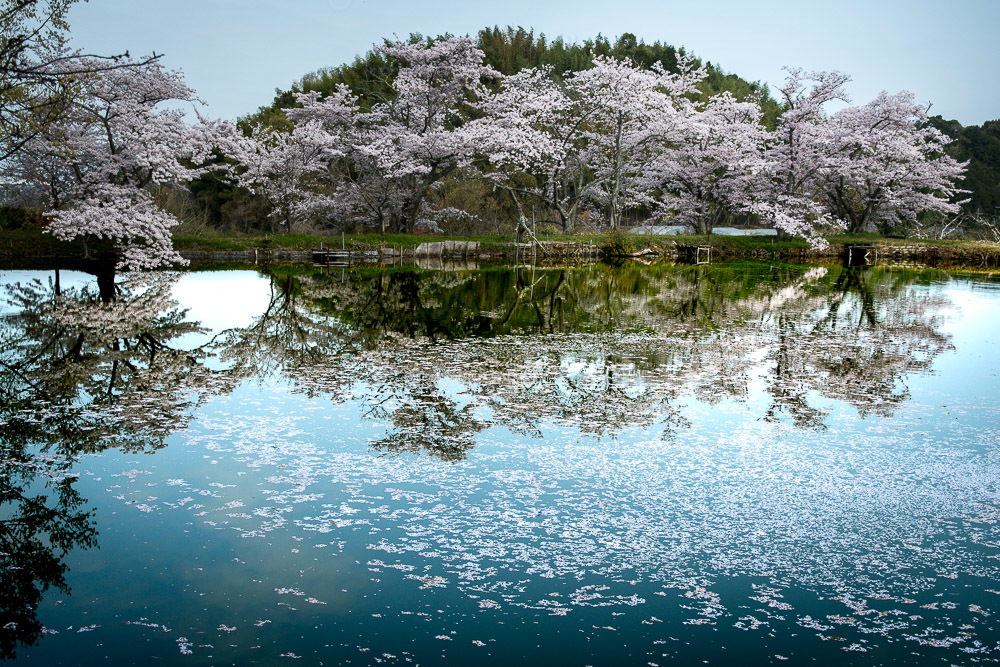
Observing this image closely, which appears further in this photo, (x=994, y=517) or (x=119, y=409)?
(x=119, y=409)

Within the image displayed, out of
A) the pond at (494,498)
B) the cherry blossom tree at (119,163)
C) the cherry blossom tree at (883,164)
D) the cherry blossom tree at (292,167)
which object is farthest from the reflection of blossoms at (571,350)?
the cherry blossom tree at (883,164)

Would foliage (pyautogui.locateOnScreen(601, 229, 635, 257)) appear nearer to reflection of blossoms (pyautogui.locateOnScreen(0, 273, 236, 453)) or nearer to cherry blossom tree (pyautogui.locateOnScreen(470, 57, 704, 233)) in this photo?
cherry blossom tree (pyautogui.locateOnScreen(470, 57, 704, 233))

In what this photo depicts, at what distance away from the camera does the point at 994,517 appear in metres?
5.16

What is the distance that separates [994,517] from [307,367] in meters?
7.24

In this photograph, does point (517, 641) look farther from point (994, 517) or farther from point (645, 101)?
point (645, 101)

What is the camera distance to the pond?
372cm

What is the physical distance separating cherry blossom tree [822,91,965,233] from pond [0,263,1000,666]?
82.1ft

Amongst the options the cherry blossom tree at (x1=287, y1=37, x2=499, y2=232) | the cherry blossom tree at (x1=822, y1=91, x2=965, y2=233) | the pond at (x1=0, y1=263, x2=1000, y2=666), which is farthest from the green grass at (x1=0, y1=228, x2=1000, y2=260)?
the pond at (x1=0, y1=263, x2=1000, y2=666)

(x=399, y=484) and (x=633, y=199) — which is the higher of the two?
(x=633, y=199)

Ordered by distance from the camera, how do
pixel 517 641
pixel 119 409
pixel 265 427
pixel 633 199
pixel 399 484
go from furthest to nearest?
pixel 633 199, pixel 119 409, pixel 265 427, pixel 399 484, pixel 517 641

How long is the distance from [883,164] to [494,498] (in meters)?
35.6

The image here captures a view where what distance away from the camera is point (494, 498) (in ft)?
17.3

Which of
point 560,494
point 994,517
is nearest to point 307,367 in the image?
point 560,494

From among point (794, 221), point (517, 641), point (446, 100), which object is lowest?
point (517, 641)
